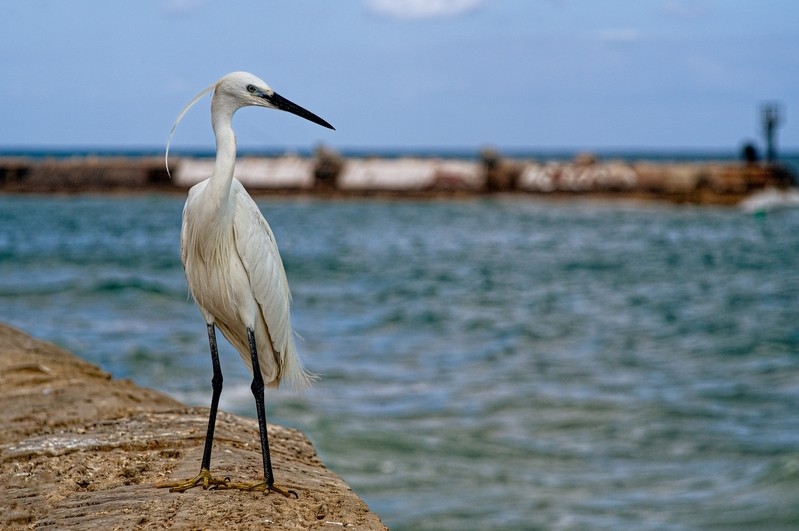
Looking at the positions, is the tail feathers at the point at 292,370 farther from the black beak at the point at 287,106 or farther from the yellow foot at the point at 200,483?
the black beak at the point at 287,106

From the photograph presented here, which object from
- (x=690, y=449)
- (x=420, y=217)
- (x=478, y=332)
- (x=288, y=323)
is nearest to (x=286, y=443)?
(x=288, y=323)

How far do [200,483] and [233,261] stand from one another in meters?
0.74

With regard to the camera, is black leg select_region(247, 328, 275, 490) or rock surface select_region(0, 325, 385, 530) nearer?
rock surface select_region(0, 325, 385, 530)

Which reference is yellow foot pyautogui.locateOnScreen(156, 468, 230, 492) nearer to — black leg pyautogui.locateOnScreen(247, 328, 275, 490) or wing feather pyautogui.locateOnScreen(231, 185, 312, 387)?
black leg pyautogui.locateOnScreen(247, 328, 275, 490)

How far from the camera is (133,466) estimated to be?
3.54m

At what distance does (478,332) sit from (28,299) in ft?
19.9

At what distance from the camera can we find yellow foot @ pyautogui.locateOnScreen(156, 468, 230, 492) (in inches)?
125

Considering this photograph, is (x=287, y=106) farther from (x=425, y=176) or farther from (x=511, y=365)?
(x=425, y=176)

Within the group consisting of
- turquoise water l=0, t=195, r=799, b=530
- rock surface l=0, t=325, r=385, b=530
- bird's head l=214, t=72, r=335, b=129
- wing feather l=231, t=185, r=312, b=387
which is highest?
bird's head l=214, t=72, r=335, b=129

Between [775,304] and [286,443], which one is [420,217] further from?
[286,443]

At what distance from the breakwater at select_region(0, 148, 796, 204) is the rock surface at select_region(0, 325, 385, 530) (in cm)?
3092

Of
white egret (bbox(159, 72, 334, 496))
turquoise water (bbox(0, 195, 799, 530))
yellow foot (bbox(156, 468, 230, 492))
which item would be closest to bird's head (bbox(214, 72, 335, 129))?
white egret (bbox(159, 72, 334, 496))

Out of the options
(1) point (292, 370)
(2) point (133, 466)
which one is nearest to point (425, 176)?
Answer: (1) point (292, 370)

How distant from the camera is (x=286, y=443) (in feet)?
13.8
